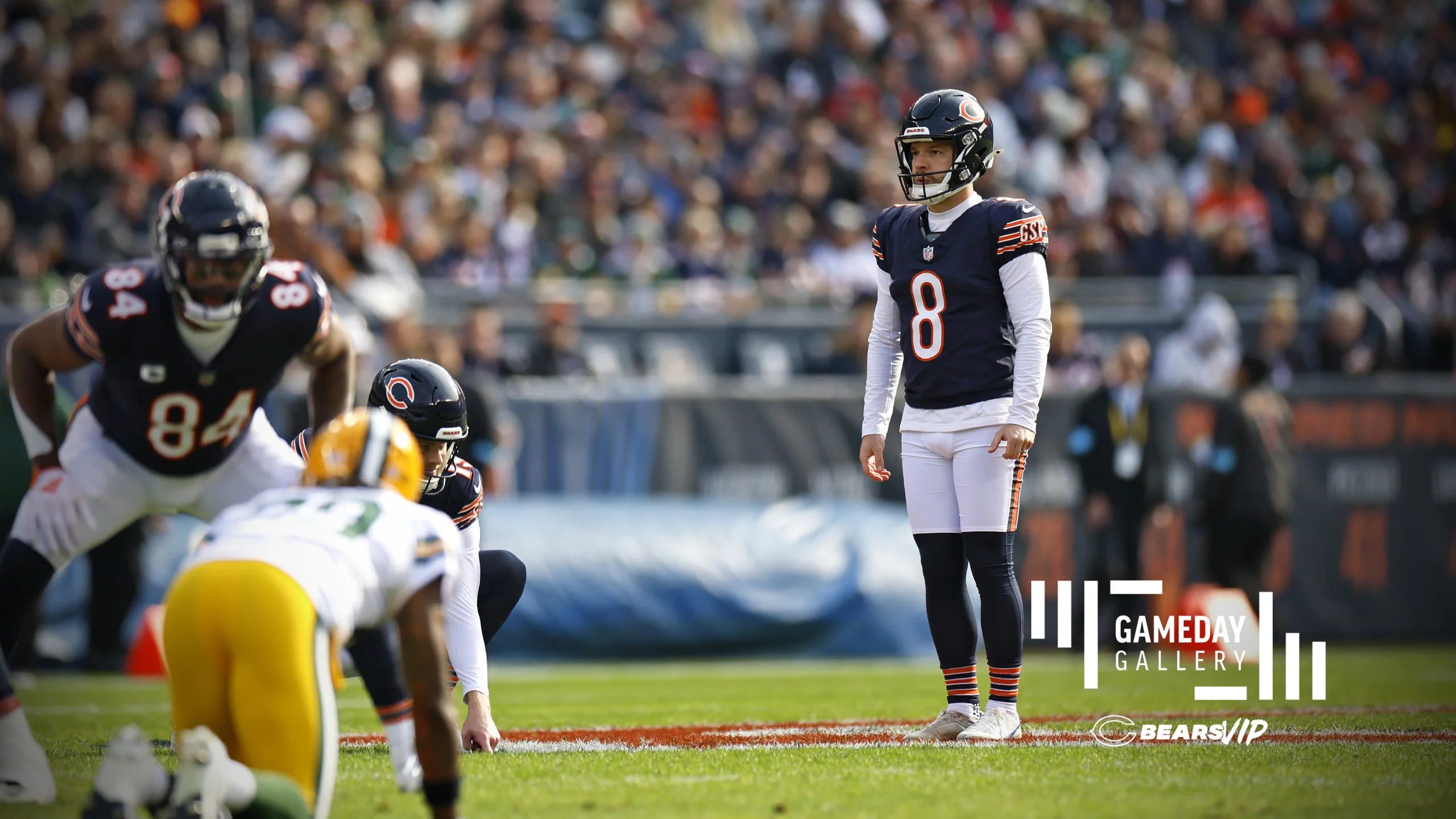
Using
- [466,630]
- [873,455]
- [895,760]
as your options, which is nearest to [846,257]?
[873,455]

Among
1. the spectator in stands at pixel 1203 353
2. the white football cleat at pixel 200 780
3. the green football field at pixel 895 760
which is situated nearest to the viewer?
the white football cleat at pixel 200 780

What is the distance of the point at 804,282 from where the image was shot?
45.6 feet

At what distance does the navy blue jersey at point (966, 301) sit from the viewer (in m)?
5.85

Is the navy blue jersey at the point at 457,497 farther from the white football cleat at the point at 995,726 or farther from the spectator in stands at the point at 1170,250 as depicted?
the spectator in stands at the point at 1170,250

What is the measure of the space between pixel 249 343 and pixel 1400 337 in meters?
11.3

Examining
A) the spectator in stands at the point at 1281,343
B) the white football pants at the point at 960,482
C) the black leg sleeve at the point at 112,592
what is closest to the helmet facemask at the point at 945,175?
the white football pants at the point at 960,482

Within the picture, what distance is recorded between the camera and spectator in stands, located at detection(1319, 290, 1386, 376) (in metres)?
13.1

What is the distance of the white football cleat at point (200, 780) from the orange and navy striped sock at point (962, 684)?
3.04 meters

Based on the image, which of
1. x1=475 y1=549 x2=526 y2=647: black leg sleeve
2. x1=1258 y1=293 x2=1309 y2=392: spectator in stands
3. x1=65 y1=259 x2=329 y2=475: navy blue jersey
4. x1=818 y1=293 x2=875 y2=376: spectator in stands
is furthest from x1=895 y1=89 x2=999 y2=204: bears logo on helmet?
x1=1258 y1=293 x2=1309 y2=392: spectator in stands

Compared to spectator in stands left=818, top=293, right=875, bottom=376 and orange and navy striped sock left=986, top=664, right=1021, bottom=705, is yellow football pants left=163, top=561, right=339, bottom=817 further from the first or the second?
spectator in stands left=818, top=293, right=875, bottom=376

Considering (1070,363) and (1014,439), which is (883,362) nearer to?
(1014,439)

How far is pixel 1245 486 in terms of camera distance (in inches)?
448

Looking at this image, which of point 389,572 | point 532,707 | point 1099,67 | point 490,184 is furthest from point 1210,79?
point 389,572

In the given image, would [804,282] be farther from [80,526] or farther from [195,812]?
[195,812]
